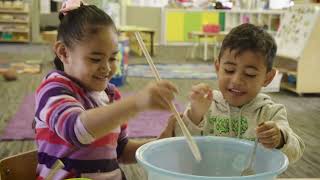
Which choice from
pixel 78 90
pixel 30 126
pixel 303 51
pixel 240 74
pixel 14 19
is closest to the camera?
pixel 78 90

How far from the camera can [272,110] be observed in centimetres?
96

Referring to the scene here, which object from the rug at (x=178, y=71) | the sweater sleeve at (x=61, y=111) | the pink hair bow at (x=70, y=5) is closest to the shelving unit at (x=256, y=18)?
the rug at (x=178, y=71)

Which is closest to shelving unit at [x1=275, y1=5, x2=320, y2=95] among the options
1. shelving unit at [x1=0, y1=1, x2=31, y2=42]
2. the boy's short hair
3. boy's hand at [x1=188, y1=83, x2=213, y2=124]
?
the boy's short hair

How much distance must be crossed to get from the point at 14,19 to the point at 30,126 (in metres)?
5.57

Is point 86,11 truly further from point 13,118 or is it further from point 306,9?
point 306,9

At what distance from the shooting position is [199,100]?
848 mm

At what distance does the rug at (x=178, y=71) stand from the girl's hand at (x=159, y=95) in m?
3.90

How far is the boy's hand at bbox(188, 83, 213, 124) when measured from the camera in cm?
82

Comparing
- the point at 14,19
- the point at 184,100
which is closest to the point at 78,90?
the point at 184,100

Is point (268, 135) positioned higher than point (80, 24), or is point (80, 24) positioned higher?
point (80, 24)

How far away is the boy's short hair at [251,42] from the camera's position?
3.11 feet

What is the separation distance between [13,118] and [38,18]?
18.1 feet

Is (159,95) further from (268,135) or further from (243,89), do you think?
(243,89)

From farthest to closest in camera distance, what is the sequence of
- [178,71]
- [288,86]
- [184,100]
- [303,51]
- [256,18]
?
1. [256,18]
2. [178,71]
3. [288,86]
4. [303,51]
5. [184,100]
